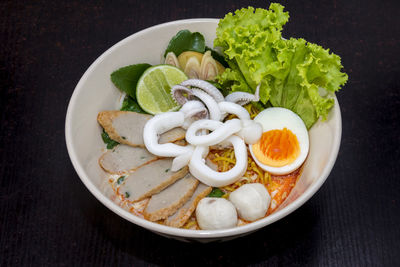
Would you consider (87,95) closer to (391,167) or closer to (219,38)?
(219,38)

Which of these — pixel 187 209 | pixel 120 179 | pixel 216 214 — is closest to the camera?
pixel 216 214

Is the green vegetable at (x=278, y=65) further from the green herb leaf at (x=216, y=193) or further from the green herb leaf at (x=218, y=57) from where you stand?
the green herb leaf at (x=216, y=193)

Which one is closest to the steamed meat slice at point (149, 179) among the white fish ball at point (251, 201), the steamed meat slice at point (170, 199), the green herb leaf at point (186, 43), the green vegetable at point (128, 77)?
the steamed meat slice at point (170, 199)

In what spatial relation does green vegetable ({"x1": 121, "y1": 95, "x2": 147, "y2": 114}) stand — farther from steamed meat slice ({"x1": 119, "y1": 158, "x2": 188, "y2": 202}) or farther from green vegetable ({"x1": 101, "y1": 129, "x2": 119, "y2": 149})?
steamed meat slice ({"x1": 119, "y1": 158, "x2": 188, "y2": 202})

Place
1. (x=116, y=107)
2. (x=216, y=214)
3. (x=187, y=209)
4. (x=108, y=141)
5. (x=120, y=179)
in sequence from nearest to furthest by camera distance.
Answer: (x=216, y=214) < (x=187, y=209) < (x=120, y=179) < (x=108, y=141) < (x=116, y=107)

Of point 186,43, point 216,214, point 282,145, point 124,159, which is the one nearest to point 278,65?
point 282,145

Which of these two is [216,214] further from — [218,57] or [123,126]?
[218,57]
